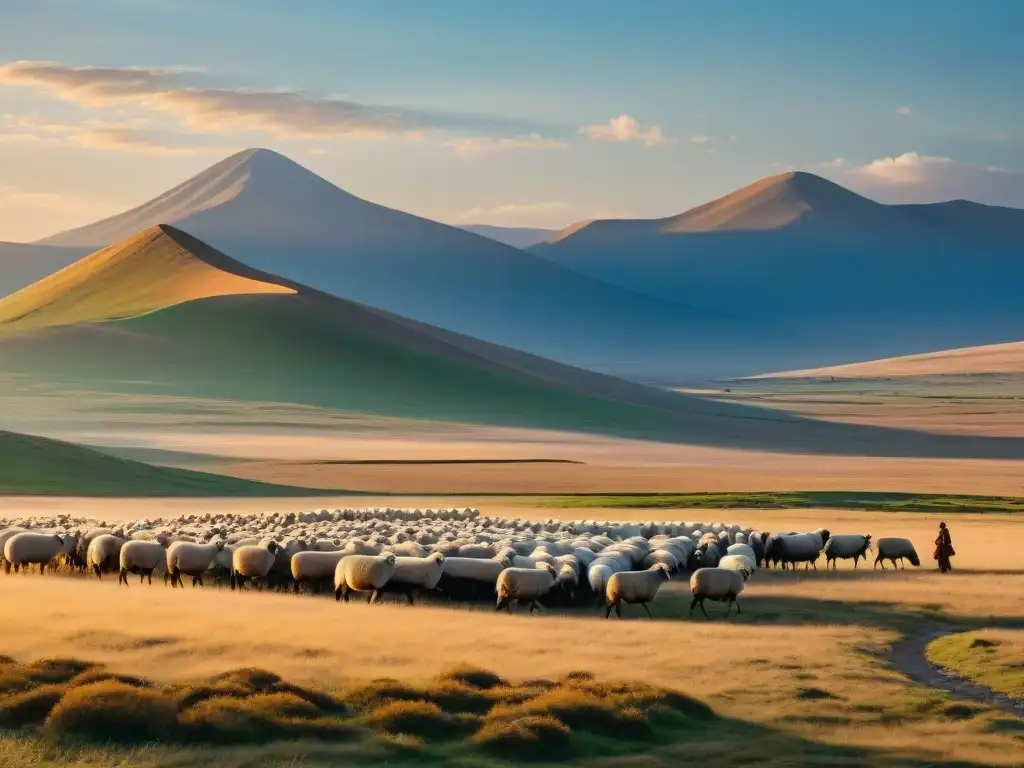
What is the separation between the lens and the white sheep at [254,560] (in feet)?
95.9

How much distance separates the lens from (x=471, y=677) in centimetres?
1942

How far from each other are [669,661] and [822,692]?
8.75ft

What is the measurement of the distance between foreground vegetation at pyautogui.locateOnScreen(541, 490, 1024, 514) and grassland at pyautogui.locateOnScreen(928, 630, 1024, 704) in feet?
104

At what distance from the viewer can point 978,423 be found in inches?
5172

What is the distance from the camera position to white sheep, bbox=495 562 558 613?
26.2 meters

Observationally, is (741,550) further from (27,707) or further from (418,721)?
(27,707)

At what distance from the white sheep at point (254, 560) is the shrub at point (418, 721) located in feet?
39.4

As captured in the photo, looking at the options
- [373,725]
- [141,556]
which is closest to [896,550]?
[141,556]

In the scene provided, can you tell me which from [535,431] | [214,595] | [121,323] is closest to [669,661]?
[214,595]

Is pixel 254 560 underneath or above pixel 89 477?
underneath

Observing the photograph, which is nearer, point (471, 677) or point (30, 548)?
point (471, 677)

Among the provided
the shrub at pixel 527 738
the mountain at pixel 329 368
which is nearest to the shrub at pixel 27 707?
the shrub at pixel 527 738

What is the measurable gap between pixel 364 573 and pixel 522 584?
288 cm

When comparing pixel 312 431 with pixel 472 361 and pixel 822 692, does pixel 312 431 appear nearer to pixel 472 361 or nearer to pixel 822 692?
pixel 472 361
